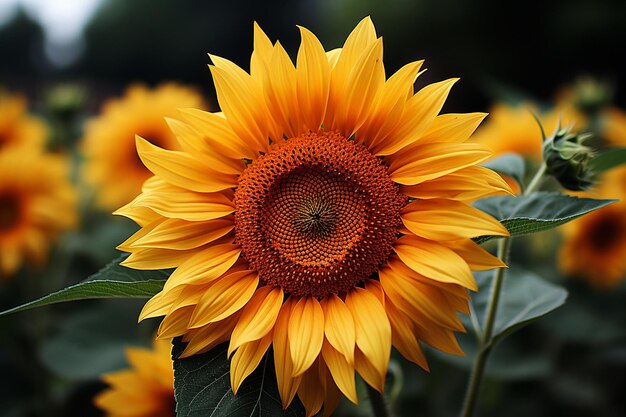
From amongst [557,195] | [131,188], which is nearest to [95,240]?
[131,188]

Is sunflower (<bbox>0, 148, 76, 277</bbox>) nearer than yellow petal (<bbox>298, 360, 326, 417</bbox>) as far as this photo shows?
No

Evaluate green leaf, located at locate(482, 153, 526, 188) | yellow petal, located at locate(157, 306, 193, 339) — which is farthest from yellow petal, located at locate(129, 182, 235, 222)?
green leaf, located at locate(482, 153, 526, 188)

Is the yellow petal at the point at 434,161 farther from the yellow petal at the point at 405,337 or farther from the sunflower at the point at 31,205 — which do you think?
the sunflower at the point at 31,205

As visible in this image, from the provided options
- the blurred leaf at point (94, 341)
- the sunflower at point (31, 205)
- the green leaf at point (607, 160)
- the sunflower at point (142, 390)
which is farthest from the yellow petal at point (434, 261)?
the sunflower at point (31, 205)

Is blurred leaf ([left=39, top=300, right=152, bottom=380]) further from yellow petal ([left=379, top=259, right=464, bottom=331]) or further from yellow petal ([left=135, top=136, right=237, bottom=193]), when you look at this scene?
yellow petal ([left=379, top=259, right=464, bottom=331])

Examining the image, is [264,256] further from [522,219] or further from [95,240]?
[95,240]

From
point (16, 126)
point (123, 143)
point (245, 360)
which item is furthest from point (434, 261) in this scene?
point (16, 126)
